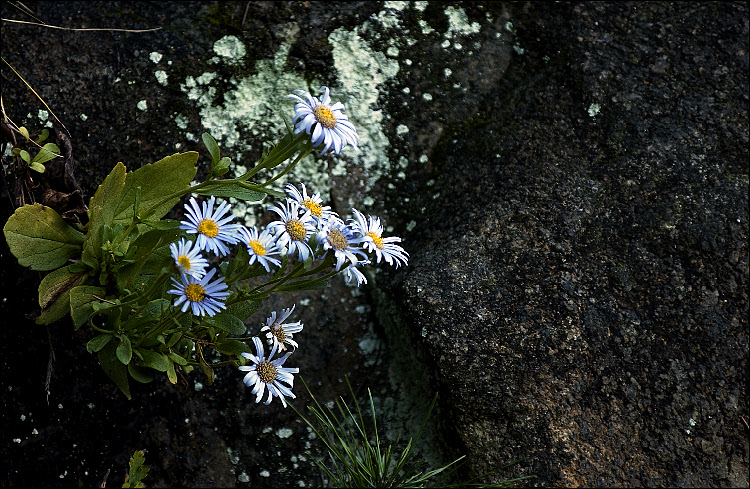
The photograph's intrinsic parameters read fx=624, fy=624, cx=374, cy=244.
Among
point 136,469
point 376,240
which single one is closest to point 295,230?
point 376,240

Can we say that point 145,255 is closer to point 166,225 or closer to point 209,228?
point 166,225

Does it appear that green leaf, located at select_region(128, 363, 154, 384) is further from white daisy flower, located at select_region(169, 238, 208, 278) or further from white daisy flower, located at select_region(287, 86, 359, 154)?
white daisy flower, located at select_region(287, 86, 359, 154)

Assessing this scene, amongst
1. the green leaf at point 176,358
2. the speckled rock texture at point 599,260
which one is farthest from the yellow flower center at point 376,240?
the green leaf at point 176,358

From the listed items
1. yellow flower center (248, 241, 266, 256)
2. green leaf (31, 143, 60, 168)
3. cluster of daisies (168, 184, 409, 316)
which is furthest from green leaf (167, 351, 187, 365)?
green leaf (31, 143, 60, 168)

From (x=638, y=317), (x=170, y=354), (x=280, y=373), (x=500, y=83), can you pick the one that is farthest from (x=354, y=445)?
(x=500, y=83)

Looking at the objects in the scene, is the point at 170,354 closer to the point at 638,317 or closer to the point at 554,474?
the point at 554,474
